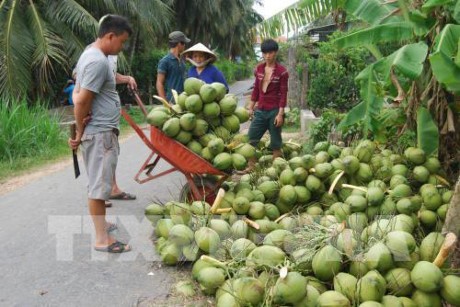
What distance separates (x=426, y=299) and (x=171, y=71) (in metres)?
4.58

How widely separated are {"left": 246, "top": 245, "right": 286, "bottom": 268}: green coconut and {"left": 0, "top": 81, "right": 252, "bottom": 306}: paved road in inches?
30.8

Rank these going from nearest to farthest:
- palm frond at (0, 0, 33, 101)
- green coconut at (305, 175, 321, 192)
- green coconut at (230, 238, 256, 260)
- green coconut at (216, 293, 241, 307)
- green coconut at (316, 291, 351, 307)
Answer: green coconut at (316, 291, 351, 307) → green coconut at (216, 293, 241, 307) → green coconut at (230, 238, 256, 260) → green coconut at (305, 175, 321, 192) → palm frond at (0, 0, 33, 101)

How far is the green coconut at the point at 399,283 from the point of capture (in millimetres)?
3008

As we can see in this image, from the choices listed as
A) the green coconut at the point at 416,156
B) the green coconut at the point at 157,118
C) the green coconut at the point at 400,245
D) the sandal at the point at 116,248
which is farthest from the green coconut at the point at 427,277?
the green coconut at the point at 157,118

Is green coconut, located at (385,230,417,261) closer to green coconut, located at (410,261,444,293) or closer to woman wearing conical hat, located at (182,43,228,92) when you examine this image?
green coconut, located at (410,261,444,293)

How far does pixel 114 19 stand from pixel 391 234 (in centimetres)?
276

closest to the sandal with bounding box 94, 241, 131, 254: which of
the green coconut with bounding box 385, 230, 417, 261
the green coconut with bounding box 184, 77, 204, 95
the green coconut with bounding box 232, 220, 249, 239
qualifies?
the green coconut with bounding box 232, 220, 249, 239

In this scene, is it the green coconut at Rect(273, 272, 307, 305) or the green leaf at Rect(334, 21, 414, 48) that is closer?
the green coconut at Rect(273, 272, 307, 305)

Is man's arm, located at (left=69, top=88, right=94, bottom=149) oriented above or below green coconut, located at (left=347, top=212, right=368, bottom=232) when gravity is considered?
above

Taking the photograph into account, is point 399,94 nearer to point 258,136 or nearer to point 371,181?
point 371,181

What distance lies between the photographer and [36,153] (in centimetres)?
859

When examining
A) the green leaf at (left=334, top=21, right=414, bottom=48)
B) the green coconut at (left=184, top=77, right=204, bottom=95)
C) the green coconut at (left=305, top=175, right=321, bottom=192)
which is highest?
the green leaf at (left=334, top=21, right=414, bottom=48)

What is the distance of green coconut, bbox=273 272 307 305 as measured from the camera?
2936 millimetres

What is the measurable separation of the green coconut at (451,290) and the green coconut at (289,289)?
0.86 meters
